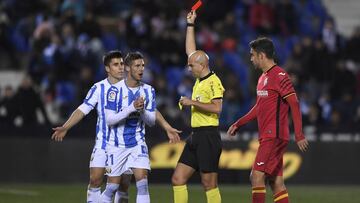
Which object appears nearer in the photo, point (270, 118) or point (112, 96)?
point (270, 118)

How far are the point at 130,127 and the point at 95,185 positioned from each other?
2.62 feet

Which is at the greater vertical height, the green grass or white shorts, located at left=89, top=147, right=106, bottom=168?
white shorts, located at left=89, top=147, right=106, bottom=168

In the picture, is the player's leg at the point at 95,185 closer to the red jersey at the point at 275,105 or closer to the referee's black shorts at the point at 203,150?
the referee's black shorts at the point at 203,150

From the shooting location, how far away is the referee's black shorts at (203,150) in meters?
12.3

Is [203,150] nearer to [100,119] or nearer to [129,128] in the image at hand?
[129,128]

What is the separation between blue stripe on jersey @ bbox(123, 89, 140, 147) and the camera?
12102 mm

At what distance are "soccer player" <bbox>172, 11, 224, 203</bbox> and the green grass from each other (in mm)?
3252

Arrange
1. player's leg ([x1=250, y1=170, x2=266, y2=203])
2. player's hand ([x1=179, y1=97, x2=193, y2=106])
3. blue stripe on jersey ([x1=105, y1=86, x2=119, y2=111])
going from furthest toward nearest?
1. blue stripe on jersey ([x1=105, y1=86, x2=119, y2=111])
2. player's leg ([x1=250, y1=170, x2=266, y2=203])
3. player's hand ([x1=179, y1=97, x2=193, y2=106])

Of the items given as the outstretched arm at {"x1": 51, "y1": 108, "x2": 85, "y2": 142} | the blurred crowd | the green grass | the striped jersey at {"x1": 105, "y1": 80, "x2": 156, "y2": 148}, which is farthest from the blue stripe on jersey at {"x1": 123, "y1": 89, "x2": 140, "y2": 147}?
the blurred crowd

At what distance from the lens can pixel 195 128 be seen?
1242 cm

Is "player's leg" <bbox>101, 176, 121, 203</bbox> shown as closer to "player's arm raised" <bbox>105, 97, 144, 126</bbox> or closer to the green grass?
"player's arm raised" <bbox>105, 97, 144, 126</bbox>

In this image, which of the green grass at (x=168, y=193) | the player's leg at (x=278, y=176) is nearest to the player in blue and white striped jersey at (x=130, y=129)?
the player's leg at (x=278, y=176)

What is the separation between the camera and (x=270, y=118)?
1199 centimetres

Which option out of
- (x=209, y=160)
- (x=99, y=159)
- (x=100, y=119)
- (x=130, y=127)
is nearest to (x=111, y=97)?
(x=100, y=119)
